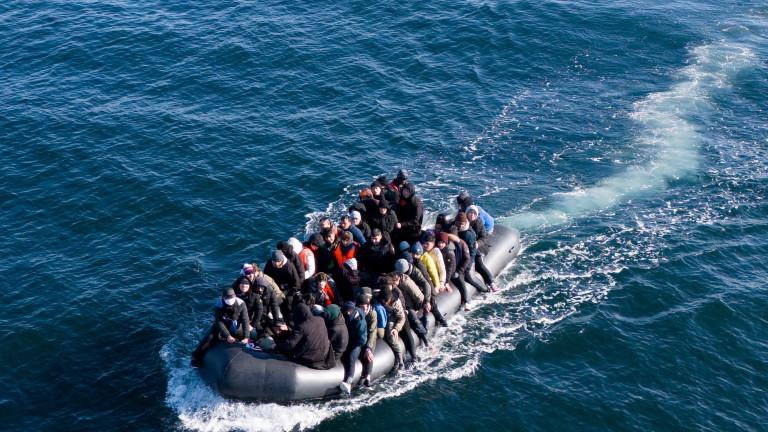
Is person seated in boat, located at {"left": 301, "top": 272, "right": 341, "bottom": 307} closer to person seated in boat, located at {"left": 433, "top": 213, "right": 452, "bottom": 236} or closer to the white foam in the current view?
person seated in boat, located at {"left": 433, "top": 213, "right": 452, "bottom": 236}

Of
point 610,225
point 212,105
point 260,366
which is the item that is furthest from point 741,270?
point 212,105

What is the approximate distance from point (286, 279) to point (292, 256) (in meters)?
0.71

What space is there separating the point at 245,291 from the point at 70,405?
6914 mm

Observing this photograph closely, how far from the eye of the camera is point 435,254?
25016 mm

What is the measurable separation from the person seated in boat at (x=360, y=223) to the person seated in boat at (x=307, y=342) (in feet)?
15.2

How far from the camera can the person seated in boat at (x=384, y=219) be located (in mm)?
26172

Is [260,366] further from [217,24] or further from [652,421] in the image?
[217,24]

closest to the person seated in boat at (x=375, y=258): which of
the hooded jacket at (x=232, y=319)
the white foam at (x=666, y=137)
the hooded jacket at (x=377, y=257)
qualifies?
the hooded jacket at (x=377, y=257)

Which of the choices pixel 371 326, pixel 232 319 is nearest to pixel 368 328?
pixel 371 326

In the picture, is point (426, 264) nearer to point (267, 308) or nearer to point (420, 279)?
point (420, 279)

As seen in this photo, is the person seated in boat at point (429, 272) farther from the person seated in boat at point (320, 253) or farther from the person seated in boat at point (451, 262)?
the person seated in boat at point (320, 253)

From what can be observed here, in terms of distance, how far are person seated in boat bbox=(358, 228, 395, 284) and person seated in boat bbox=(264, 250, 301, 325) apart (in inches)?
90.6

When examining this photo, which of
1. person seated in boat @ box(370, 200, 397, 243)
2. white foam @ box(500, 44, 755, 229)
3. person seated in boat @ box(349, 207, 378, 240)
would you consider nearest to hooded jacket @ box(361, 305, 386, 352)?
person seated in boat @ box(349, 207, 378, 240)

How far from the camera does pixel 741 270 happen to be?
29234 mm
